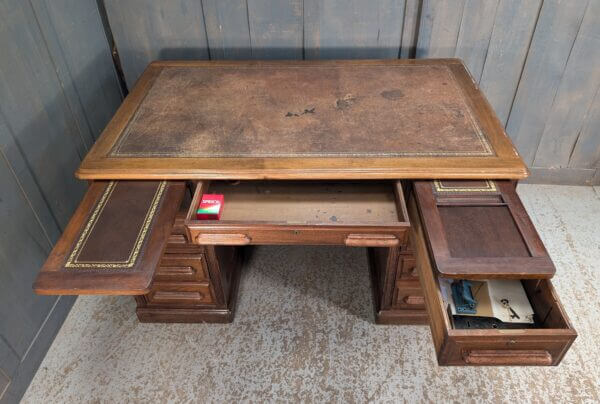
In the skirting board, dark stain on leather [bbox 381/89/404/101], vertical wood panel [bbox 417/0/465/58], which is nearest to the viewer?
dark stain on leather [bbox 381/89/404/101]

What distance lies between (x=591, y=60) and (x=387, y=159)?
141cm

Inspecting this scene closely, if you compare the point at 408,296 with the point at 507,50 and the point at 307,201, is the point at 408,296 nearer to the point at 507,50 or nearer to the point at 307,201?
the point at 307,201

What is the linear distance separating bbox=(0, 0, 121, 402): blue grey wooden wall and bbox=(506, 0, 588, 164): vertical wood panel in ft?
6.74

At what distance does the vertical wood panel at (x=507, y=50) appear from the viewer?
199cm

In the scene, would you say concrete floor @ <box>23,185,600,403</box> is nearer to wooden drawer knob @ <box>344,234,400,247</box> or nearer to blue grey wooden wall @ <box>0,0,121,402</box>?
blue grey wooden wall @ <box>0,0,121,402</box>

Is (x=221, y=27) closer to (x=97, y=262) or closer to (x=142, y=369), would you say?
(x=97, y=262)

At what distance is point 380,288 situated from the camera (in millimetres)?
1858

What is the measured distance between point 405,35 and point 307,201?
3.46 feet

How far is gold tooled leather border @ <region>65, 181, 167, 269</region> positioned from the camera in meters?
1.18

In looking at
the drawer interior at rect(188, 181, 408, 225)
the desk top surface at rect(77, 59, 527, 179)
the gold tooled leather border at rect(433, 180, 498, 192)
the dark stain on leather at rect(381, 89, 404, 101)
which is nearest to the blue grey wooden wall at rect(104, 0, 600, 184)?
the desk top surface at rect(77, 59, 527, 179)

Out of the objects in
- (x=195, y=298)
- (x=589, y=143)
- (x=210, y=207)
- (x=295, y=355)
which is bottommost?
(x=295, y=355)

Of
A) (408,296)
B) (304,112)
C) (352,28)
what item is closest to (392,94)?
(304,112)

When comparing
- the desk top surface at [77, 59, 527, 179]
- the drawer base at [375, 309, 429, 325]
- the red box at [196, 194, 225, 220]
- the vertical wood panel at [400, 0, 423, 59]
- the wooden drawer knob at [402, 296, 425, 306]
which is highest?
the vertical wood panel at [400, 0, 423, 59]

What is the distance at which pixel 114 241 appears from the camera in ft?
4.09
